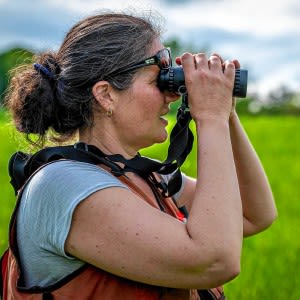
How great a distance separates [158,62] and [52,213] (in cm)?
70

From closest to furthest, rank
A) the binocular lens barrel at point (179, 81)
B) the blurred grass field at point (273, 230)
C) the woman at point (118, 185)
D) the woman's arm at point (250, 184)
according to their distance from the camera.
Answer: the woman at point (118, 185)
the binocular lens barrel at point (179, 81)
the woman's arm at point (250, 184)
the blurred grass field at point (273, 230)

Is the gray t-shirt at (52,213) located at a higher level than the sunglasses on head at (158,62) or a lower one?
lower

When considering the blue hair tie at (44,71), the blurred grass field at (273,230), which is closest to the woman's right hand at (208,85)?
the blue hair tie at (44,71)

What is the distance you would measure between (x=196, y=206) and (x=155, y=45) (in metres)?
0.71

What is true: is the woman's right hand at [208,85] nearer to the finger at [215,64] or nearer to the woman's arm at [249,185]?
the finger at [215,64]

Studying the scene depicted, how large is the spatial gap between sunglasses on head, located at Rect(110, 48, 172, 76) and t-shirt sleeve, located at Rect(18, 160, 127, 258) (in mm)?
404

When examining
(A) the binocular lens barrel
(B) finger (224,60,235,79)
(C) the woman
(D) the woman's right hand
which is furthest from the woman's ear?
(B) finger (224,60,235,79)

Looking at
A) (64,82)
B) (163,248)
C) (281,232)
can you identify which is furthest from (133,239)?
(281,232)

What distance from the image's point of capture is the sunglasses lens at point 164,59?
310cm

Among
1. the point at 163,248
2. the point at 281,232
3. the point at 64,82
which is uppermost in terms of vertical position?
the point at 64,82

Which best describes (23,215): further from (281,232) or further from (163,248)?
(281,232)

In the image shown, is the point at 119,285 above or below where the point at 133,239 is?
below

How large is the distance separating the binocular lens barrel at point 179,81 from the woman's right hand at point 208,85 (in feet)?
0.24

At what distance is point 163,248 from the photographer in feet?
8.71
